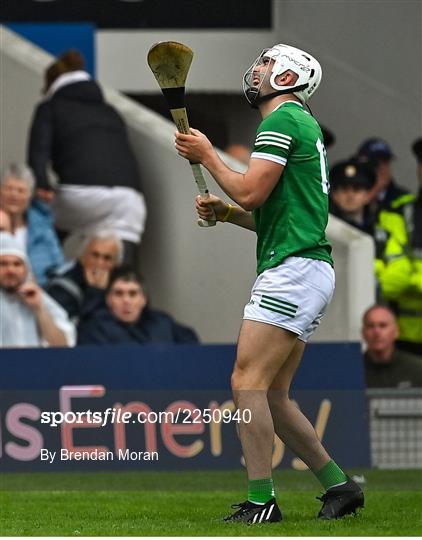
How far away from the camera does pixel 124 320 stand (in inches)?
523

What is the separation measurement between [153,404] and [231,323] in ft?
9.98

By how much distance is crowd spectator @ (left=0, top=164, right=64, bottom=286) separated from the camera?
13.7 metres

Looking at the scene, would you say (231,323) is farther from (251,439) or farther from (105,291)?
(251,439)

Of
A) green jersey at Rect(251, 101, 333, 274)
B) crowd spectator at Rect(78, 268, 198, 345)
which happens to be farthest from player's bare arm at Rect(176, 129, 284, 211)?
crowd spectator at Rect(78, 268, 198, 345)

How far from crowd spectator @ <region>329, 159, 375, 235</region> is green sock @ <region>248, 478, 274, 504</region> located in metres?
6.91

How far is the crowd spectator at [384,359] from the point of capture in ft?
43.8

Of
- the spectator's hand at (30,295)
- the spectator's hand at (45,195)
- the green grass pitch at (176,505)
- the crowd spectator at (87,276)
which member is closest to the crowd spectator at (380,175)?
the crowd spectator at (87,276)

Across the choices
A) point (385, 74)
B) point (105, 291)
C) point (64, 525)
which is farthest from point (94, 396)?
point (385, 74)

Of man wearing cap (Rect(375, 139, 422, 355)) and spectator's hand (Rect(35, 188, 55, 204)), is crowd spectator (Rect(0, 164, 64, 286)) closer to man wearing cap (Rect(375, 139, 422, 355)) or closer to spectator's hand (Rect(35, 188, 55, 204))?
spectator's hand (Rect(35, 188, 55, 204))

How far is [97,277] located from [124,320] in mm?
565

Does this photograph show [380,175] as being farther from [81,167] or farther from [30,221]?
[30,221]

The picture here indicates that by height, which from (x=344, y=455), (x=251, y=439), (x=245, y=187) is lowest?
(x=344, y=455)

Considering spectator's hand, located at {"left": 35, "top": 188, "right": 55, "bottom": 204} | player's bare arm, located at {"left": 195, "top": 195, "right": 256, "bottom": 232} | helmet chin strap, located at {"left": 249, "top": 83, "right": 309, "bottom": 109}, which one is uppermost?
helmet chin strap, located at {"left": 249, "top": 83, "right": 309, "bottom": 109}

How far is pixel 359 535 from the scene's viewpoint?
295 inches
